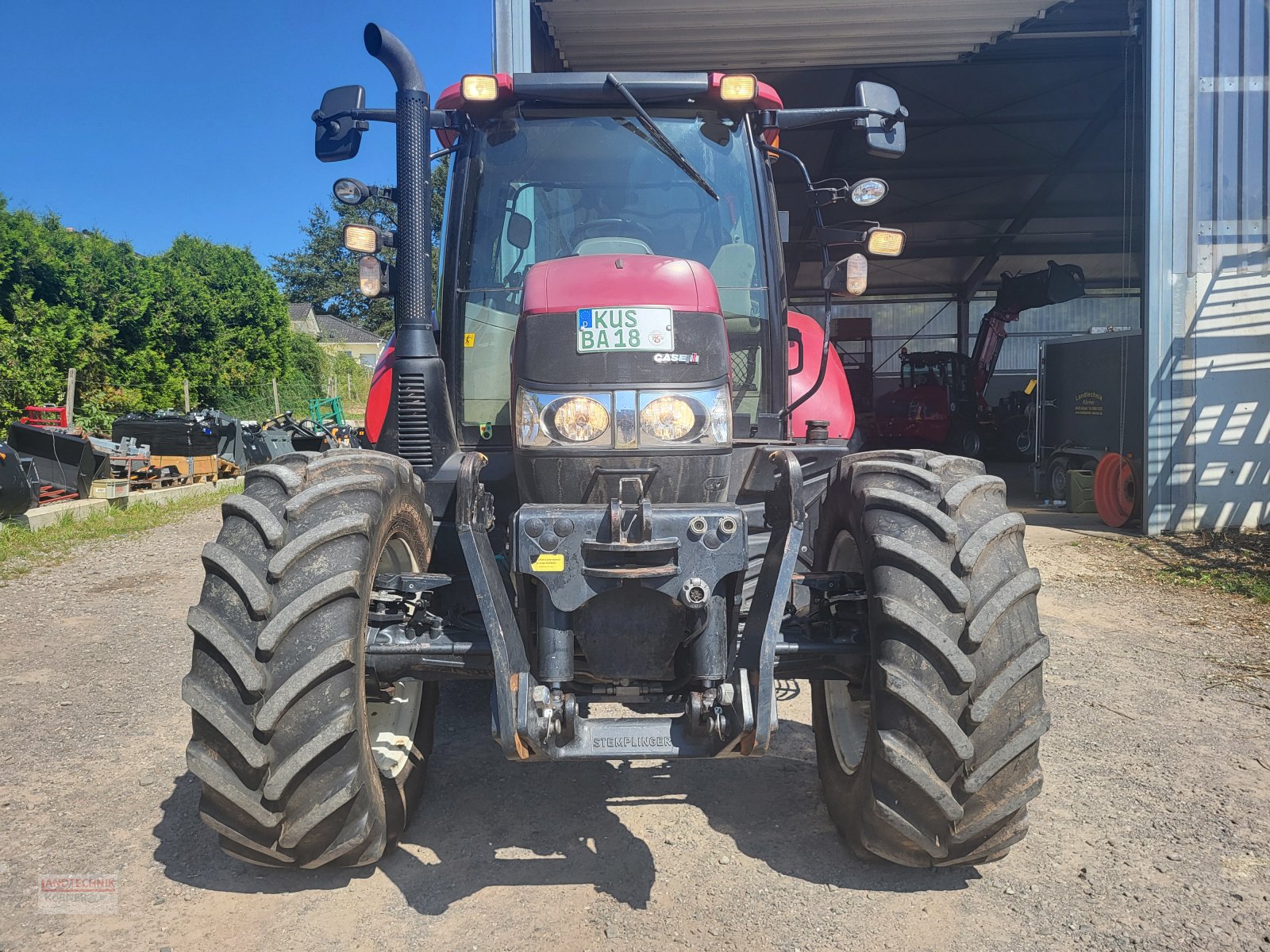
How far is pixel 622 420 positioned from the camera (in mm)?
2836

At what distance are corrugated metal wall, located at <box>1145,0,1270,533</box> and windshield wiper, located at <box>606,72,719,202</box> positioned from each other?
7.20m

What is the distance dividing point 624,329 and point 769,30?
8.35 m

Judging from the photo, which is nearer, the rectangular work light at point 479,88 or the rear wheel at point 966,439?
the rectangular work light at point 479,88

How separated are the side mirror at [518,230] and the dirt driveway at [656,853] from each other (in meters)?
2.08

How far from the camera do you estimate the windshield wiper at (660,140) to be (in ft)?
11.5

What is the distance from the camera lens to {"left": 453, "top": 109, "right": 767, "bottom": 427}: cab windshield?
12.2ft

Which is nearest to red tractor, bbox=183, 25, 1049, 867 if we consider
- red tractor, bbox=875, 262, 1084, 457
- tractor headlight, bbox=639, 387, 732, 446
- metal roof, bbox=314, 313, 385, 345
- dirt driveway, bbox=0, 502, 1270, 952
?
tractor headlight, bbox=639, 387, 732, 446

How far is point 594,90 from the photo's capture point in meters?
3.65

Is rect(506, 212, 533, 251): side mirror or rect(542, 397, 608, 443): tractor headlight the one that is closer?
rect(542, 397, 608, 443): tractor headlight

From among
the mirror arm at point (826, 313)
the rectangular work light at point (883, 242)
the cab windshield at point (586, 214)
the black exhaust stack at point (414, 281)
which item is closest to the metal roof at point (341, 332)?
the cab windshield at point (586, 214)

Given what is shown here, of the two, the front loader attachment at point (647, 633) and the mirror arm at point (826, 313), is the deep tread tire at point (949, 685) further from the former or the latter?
the mirror arm at point (826, 313)

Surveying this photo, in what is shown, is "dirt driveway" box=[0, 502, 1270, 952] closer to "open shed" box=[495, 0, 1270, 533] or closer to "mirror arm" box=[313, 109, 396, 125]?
"mirror arm" box=[313, 109, 396, 125]

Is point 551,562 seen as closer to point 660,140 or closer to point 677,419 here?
point 677,419

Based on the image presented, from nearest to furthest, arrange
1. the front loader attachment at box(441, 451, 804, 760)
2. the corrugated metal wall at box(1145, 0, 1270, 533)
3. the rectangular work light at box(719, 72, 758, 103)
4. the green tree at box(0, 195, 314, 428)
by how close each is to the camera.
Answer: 1. the front loader attachment at box(441, 451, 804, 760)
2. the rectangular work light at box(719, 72, 758, 103)
3. the corrugated metal wall at box(1145, 0, 1270, 533)
4. the green tree at box(0, 195, 314, 428)
